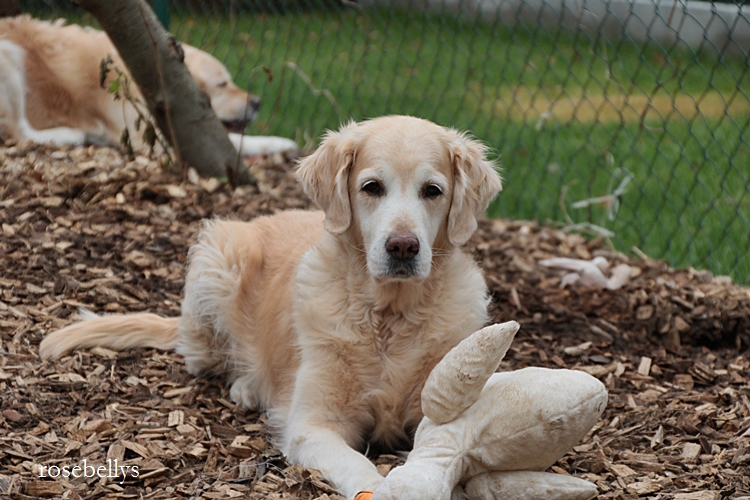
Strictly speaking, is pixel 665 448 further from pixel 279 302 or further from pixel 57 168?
pixel 57 168

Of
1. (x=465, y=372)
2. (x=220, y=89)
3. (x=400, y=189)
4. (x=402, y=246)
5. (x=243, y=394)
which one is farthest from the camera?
(x=220, y=89)

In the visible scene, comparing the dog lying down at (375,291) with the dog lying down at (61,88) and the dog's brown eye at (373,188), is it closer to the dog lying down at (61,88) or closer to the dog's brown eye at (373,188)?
the dog's brown eye at (373,188)

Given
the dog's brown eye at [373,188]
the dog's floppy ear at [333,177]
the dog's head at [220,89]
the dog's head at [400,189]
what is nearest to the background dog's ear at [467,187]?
the dog's head at [400,189]

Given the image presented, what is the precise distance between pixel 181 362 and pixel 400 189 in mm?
1388

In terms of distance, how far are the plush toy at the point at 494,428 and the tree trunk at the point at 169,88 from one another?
3.15 m

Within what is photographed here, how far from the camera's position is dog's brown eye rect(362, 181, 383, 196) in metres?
3.09

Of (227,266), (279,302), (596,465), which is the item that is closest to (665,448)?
(596,465)

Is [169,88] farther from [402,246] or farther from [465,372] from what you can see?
[465,372]

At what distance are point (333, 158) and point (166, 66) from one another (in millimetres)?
2089

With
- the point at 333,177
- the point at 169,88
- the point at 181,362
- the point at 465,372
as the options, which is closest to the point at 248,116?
the point at 169,88

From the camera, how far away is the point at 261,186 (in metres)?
5.59

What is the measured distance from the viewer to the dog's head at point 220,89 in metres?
6.90

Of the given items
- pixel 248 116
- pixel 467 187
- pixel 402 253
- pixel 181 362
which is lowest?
pixel 248 116

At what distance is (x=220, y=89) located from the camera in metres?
7.06
